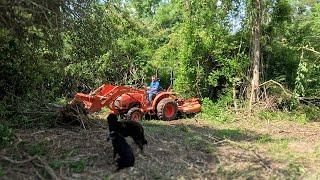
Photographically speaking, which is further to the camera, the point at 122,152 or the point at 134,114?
the point at 134,114

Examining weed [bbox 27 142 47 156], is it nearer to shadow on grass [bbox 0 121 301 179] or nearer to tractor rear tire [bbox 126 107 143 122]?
shadow on grass [bbox 0 121 301 179]

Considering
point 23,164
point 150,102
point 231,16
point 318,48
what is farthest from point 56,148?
point 318,48

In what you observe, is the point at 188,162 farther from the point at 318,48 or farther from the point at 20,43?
the point at 318,48

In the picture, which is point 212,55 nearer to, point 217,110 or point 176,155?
point 217,110

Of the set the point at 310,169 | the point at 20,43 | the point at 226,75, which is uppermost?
the point at 20,43

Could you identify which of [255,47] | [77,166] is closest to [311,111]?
[255,47]

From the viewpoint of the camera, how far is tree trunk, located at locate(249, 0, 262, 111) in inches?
731

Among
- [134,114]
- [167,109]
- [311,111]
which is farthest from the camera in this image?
[311,111]

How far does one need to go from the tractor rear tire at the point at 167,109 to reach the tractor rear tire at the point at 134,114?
87cm

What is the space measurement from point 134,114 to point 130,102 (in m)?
0.40

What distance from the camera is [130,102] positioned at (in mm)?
15297

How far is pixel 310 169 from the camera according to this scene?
962 centimetres

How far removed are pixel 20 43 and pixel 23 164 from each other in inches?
134

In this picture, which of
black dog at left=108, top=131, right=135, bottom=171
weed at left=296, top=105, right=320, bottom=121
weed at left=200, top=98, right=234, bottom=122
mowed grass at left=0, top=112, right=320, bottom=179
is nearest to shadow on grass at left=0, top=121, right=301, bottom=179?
mowed grass at left=0, top=112, right=320, bottom=179
